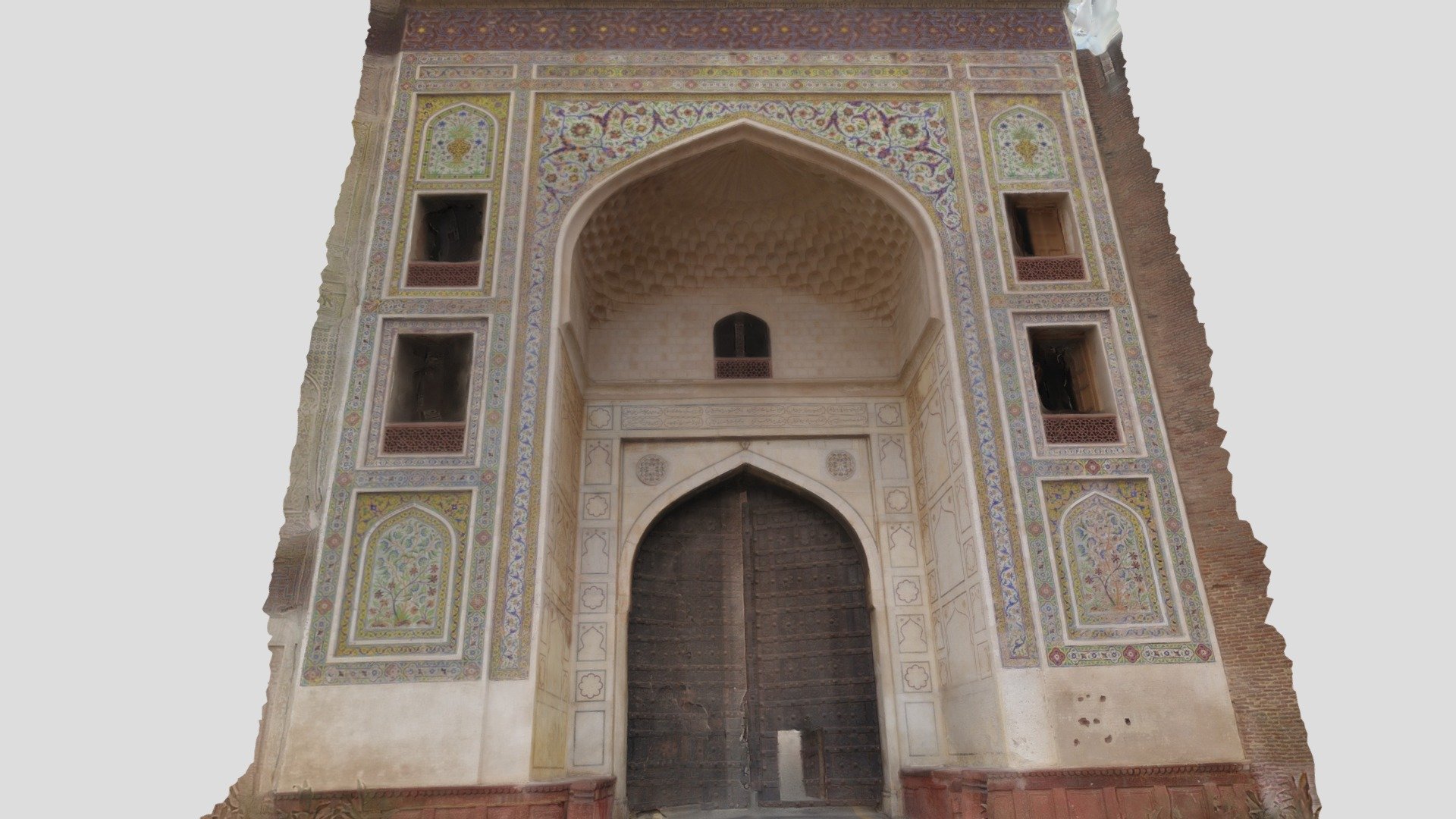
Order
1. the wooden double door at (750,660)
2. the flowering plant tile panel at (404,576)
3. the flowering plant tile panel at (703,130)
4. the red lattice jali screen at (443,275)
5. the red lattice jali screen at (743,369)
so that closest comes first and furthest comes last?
the flowering plant tile panel at (404,576) < the flowering plant tile panel at (703,130) < the red lattice jali screen at (443,275) < the wooden double door at (750,660) < the red lattice jali screen at (743,369)

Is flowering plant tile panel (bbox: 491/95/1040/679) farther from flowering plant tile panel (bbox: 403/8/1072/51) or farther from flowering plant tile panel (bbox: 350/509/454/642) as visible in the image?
flowering plant tile panel (bbox: 403/8/1072/51)

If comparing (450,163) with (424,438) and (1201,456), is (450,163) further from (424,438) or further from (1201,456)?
(1201,456)

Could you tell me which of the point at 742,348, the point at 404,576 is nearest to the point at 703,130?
Result: the point at 742,348

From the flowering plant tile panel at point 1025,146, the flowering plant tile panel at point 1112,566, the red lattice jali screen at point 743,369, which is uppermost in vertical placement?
the flowering plant tile panel at point 1025,146

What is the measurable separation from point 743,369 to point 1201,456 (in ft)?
12.8

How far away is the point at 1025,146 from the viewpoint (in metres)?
7.75

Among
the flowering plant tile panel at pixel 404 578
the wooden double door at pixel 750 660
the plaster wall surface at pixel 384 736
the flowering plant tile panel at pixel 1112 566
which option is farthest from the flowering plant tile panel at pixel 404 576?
the flowering plant tile panel at pixel 1112 566

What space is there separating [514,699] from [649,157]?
14.6ft

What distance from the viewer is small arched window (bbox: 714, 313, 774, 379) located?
8484 mm

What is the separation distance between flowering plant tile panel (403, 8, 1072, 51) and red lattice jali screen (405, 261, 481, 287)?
231 centimetres

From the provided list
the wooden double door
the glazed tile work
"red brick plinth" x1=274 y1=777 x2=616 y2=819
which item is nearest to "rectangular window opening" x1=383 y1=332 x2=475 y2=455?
the glazed tile work

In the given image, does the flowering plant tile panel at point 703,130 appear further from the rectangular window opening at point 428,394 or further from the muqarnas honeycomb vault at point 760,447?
the rectangular window opening at point 428,394

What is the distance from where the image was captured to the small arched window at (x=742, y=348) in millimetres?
8484

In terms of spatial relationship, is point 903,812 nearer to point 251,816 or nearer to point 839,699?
point 839,699
